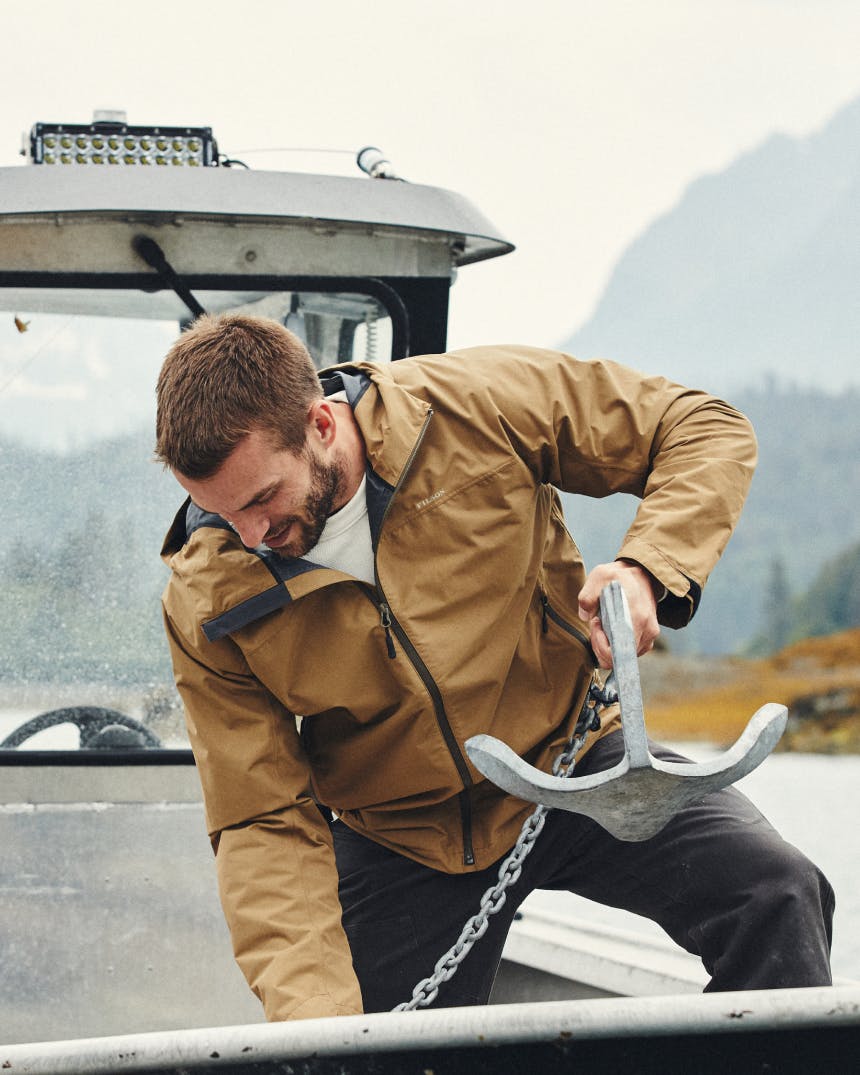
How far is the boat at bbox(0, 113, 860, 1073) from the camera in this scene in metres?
3.09

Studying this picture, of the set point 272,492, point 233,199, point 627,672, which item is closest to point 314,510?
point 272,492

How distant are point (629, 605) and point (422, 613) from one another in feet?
1.36

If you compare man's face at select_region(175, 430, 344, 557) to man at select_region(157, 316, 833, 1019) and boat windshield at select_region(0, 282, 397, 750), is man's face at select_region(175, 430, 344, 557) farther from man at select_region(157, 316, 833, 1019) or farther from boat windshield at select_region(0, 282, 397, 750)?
boat windshield at select_region(0, 282, 397, 750)

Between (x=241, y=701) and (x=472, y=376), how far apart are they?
0.69 m

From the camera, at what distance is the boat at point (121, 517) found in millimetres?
3086

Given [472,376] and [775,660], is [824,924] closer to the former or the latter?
[472,376]

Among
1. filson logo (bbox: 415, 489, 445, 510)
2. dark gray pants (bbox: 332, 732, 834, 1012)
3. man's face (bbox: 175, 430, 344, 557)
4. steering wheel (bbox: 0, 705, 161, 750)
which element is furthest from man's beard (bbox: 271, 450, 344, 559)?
steering wheel (bbox: 0, 705, 161, 750)

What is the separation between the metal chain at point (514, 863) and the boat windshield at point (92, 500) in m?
1.29

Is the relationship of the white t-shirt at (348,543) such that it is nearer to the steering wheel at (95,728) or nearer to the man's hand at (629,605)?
the man's hand at (629,605)

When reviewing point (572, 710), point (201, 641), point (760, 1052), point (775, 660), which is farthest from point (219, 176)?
point (775, 660)

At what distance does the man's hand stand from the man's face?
0.48 meters

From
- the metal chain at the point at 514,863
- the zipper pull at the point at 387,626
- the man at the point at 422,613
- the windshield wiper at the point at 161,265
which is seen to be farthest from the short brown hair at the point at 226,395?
the windshield wiper at the point at 161,265

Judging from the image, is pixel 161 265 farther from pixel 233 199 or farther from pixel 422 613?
pixel 422 613

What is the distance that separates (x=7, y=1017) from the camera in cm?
315
